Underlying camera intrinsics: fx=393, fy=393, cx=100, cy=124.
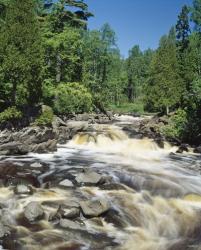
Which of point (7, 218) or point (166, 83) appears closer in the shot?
point (7, 218)

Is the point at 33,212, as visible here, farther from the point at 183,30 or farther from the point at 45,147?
the point at 183,30

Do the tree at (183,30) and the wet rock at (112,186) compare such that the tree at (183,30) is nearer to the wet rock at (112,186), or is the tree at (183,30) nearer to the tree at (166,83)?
the tree at (166,83)

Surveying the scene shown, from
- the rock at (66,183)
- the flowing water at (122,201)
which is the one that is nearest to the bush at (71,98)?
the flowing water at (122,201)

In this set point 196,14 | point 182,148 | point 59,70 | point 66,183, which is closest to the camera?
point 66,183

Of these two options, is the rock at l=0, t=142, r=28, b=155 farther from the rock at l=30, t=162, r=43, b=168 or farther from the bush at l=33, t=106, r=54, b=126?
the bush at l=33, t=106, r=54, b=126

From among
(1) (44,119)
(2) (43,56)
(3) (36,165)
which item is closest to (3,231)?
(3) (36,165)

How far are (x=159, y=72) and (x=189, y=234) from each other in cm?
4219

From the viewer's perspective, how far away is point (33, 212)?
15289mm

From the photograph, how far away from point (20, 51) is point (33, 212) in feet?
63.7

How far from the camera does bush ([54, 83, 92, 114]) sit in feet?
130

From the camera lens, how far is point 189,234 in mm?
14930

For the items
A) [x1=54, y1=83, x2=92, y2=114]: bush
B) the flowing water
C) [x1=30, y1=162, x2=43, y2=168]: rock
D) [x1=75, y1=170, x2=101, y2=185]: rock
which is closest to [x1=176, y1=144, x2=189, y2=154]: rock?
the flowing water

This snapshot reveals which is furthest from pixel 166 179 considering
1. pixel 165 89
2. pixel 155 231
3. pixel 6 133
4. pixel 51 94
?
pixel 165 89

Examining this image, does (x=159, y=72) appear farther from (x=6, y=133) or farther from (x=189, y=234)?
(x=189, y=234)
